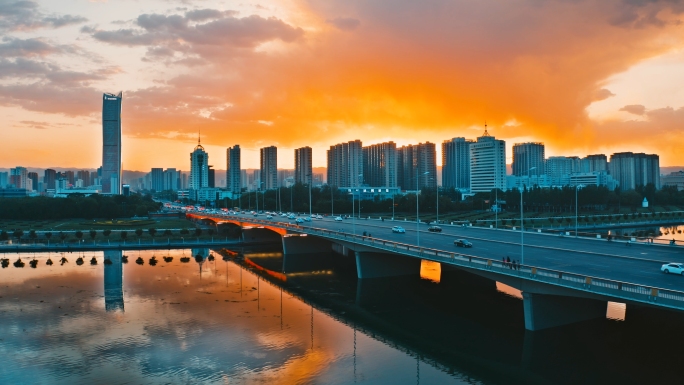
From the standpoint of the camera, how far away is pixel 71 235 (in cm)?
9825

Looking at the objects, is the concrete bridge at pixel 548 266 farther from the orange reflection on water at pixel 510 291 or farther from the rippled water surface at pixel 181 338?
the rippled water surface at pixel 181 338

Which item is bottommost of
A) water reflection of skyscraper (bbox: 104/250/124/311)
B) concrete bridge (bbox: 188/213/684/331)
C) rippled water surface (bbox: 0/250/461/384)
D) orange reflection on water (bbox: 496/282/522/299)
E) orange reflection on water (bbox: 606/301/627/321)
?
rippled water surface (bbox: 0/250/461/384)

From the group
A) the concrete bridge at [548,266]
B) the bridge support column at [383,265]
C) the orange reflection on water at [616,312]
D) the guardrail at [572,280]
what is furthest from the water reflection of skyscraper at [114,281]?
the orange reflection on water at [616,312]

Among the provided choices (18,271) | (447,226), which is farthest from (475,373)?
(18,271)

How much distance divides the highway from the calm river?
4135mm

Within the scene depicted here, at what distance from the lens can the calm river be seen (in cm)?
3011

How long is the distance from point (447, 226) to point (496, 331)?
3943 cm

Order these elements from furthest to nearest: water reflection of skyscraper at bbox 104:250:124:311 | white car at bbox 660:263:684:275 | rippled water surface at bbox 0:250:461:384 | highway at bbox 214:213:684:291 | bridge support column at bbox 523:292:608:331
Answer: water reflection of skyscraper at bbox 104:250:124:311, bridge support column at bbox 523:292:608:331, highway at bbox 214:213:684:291, white car at bbox 660:263:684:275, rippled water surface at bbox 0:250:461:384

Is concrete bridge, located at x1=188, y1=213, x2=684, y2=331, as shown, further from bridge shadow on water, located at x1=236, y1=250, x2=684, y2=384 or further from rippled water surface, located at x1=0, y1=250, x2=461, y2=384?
rippled water surface, located at x1=0, y1=250, x2=461, y2=384

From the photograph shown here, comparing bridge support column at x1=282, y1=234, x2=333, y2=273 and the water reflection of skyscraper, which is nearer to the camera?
the water reflection of skyscraper

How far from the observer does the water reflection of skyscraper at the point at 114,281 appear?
1882 inches

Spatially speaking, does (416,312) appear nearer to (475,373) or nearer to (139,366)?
(475,373)

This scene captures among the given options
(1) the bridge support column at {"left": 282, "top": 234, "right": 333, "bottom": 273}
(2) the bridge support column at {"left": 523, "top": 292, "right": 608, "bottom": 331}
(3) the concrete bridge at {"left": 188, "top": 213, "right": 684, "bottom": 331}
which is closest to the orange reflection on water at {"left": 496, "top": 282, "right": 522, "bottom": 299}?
(3) the concrete bridge at {"left": 188, "top": 213, "right": 684, "bottom": 331}

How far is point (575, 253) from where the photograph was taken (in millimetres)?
44844
